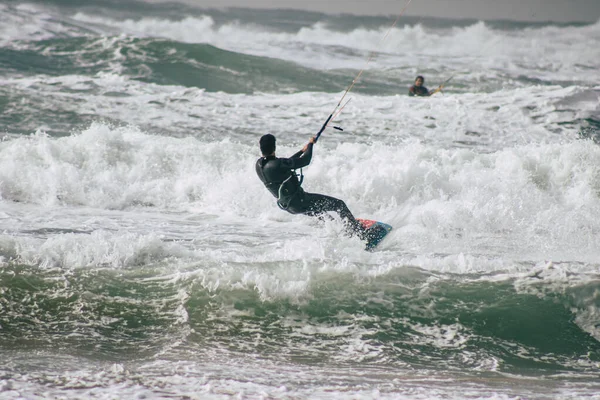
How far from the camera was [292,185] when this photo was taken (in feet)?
23.7

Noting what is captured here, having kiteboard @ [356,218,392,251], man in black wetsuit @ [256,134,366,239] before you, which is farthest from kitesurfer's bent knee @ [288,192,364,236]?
kiteboard @ [356,218,392,251]

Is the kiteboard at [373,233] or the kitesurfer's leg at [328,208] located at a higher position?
the kitesurfer's leg at [328,208]

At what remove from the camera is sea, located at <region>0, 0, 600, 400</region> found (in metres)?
4.86

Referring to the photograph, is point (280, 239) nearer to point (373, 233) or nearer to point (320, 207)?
point (320, 207)

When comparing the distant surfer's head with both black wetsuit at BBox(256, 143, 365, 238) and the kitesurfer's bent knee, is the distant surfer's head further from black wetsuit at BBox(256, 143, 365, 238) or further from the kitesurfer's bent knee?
the kitesurfer's bent knee

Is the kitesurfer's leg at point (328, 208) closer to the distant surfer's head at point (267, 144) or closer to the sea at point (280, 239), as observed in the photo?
the sea at point (280, 239)

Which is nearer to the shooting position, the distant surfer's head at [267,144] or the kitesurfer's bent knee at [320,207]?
the distant surfer's head at [267,144]

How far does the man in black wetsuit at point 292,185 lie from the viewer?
22.6 feet

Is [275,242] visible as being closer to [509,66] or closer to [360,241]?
[360,241]

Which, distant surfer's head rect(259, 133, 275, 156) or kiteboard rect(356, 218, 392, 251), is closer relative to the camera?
distant surfer's head rect(259, 133, 275, 156)

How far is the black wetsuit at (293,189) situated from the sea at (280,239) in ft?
0.98

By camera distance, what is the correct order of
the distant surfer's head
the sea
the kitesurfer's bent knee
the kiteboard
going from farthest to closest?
the kiteboard, the kitesurfer's bent knee, the distant surfer's head, the sea

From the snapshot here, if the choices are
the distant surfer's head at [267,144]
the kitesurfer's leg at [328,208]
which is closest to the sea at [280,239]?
the kitesurfer's leg at [328,208]

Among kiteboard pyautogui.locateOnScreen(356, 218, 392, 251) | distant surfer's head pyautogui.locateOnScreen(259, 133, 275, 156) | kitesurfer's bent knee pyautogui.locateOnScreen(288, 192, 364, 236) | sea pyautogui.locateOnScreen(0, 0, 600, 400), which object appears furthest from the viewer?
kiteboard pyautogui.locateOnScreen(356, 218, 392, 251)
